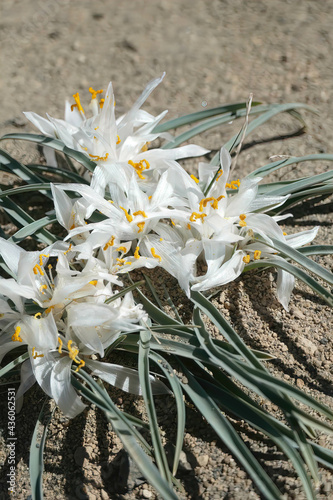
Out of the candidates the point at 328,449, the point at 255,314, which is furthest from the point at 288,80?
the point at 328,449

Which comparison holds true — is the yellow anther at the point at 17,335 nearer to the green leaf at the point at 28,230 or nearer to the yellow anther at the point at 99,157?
the green leaf at the point at 28,230

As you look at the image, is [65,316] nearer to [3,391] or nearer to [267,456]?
[3,391]

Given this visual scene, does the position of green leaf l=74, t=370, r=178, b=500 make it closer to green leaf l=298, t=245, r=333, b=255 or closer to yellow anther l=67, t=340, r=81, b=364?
yellow anther l=67, t=340, r=81, b=364

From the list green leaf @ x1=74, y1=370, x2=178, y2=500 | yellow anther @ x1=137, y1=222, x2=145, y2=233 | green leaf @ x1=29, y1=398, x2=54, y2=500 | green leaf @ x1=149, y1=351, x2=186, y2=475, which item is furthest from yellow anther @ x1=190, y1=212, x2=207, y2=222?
green leaf @ x1=29, y1=398, x2=54, y2=500

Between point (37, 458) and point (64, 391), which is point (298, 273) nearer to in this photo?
point (64, 391)

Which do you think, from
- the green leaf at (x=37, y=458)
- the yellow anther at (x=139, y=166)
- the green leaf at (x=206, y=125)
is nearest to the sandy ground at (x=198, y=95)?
the green leaf at (x=37, y=458)

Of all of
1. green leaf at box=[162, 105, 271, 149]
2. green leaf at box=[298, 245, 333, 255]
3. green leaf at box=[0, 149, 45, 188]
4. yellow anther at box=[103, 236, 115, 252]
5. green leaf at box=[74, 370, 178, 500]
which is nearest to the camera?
green leaf at box=[74, 370, 178, 500]

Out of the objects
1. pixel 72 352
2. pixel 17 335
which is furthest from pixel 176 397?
pixel 17 335
